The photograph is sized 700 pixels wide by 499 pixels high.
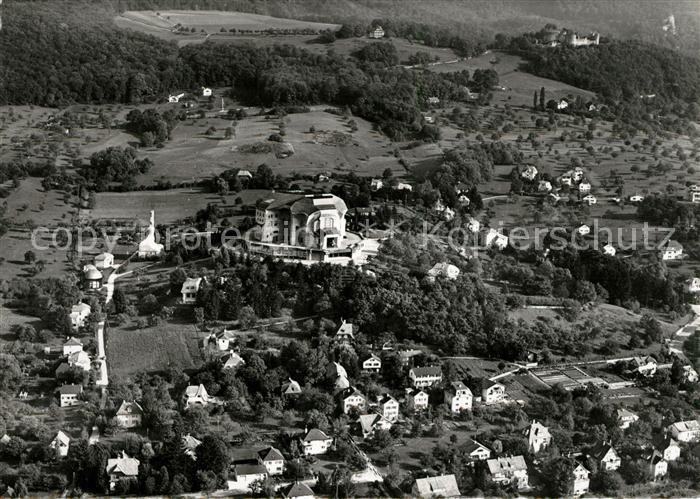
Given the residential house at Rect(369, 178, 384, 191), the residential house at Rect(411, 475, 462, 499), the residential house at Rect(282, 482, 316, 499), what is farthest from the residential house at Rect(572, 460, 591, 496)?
the residential house at Rect(369, 178, 384, 191)

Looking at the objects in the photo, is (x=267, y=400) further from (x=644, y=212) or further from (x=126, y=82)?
(x=126, y=82)

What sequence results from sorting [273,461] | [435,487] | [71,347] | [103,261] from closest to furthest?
[435,487] → [273,461] → [71,347] → [103,261]

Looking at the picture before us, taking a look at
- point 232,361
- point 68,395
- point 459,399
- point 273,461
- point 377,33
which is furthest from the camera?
point 377,33

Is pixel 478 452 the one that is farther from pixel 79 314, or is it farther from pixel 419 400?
pixel 79 314

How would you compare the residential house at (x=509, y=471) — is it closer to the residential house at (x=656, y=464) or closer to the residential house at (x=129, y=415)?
the residential house at (x=656, y=464)

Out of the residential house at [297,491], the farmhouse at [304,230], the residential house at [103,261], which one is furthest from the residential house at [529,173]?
the residential house at [297,491]

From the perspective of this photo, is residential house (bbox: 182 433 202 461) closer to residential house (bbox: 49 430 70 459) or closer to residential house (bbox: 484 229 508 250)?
residential house (bbox: 49 430 70 459)

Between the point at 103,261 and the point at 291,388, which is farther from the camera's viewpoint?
the point at 103,261

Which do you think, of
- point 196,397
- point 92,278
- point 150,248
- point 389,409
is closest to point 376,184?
point 150,248
